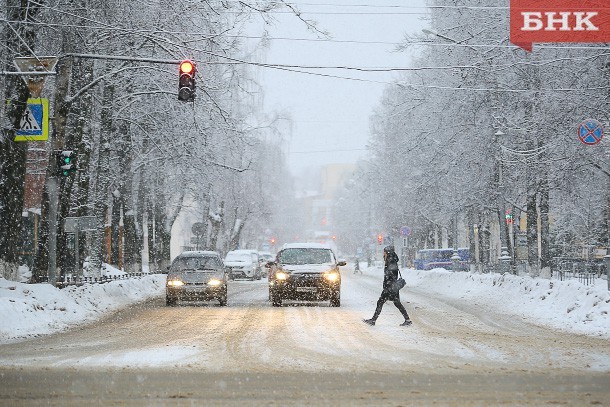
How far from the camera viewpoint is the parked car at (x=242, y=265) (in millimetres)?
62250

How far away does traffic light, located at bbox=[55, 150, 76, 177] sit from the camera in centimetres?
2400

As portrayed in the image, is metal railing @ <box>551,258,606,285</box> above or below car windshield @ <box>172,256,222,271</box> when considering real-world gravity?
below

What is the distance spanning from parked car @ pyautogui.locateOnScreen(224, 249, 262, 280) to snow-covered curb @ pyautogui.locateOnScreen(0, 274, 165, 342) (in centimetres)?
3133

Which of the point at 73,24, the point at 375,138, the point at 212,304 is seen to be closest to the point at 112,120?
the point at 212,304

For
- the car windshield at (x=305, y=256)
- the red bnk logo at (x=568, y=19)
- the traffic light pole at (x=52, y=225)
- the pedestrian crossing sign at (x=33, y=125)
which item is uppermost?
the red bnk logo at (x=568, y=19)

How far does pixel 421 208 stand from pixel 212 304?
31.0 meters

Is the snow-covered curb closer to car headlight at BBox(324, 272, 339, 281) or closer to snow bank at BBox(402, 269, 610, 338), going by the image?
car headlight at BBox(324, 272, 339, 281)

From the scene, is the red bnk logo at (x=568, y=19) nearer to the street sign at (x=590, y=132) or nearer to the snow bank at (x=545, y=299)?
the street sign at (x=590, y=132)

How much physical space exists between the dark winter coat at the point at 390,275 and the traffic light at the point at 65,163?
27.1ft

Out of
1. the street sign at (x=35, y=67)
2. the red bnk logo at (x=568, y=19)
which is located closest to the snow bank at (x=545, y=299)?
the red bnk logo at (x=568, y=19)

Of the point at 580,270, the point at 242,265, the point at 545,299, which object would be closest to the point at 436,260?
the point at 242,265

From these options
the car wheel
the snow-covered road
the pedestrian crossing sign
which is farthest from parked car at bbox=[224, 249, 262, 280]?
the pedestrian crossing sign

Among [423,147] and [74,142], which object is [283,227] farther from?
[74,142]

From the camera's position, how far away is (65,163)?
2409cm
